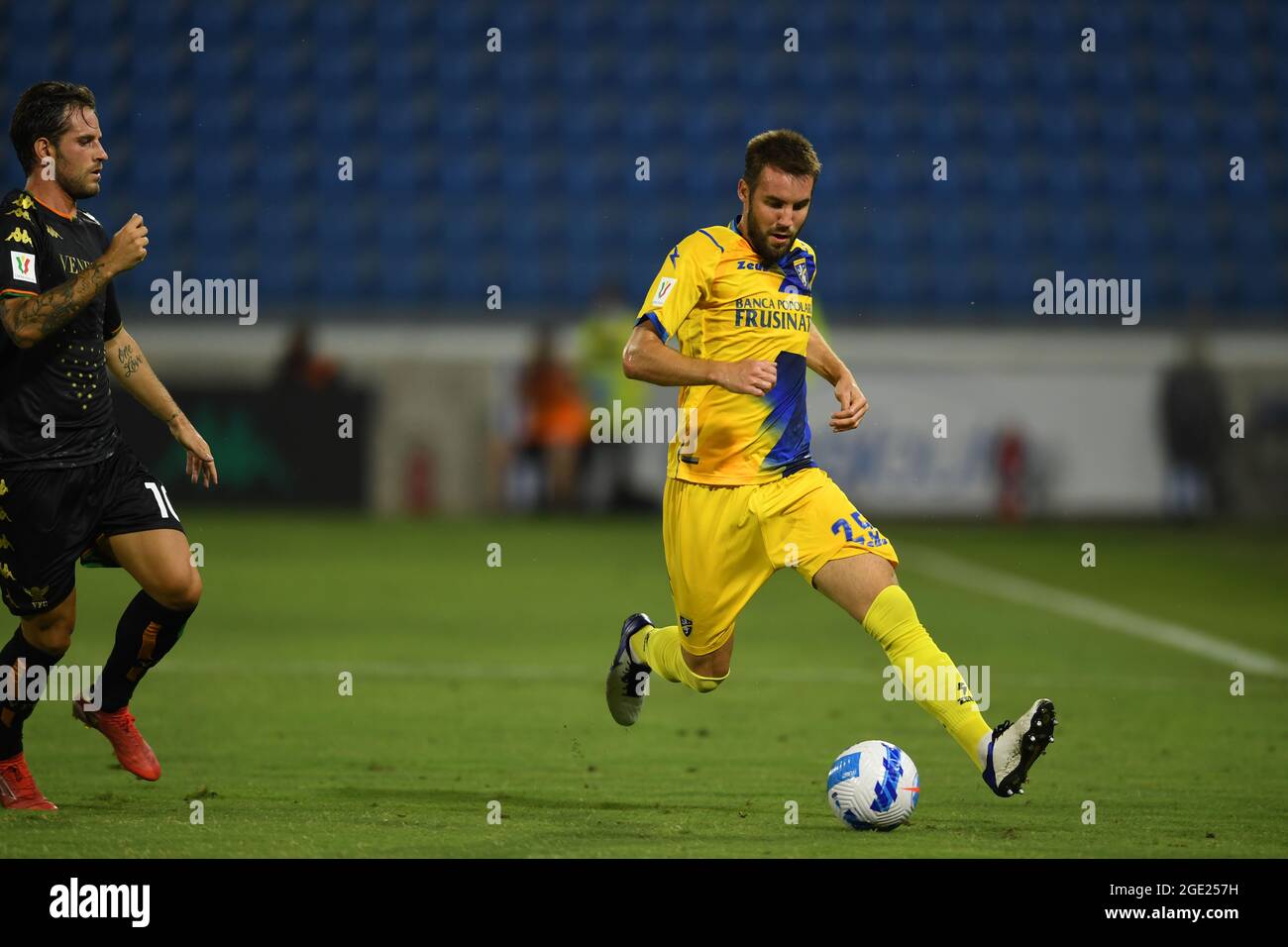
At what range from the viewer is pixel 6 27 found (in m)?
22.5

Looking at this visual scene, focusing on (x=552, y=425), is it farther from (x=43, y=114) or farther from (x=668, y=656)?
(x=43, y=114)

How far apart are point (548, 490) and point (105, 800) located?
1459 centimetres

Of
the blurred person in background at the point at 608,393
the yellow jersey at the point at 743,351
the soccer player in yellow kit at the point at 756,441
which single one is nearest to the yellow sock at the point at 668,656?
the soccer player in yellow kit at the point at 756,441

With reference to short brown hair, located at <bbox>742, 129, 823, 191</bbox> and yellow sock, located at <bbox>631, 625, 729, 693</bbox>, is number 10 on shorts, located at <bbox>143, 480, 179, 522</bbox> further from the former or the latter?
short brown hair, located at <bbox>742, 129, 823, 191</bbox>

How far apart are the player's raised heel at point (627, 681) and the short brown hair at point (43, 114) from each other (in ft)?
8.87

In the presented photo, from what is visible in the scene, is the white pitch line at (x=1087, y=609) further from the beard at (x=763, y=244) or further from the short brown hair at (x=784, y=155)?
the short brown hair at (x=784, y=155)

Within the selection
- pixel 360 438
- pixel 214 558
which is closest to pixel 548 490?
pixel 360 438

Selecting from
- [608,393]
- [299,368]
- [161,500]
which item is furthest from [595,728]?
[299,368]

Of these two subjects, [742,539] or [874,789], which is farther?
[742,539]

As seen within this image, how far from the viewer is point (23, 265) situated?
5.52 metres

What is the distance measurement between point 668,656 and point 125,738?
1.90 meters

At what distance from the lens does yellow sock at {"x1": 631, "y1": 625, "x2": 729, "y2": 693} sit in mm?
6543

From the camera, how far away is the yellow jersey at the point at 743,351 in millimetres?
6086

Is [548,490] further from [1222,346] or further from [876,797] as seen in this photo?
[876,797]
